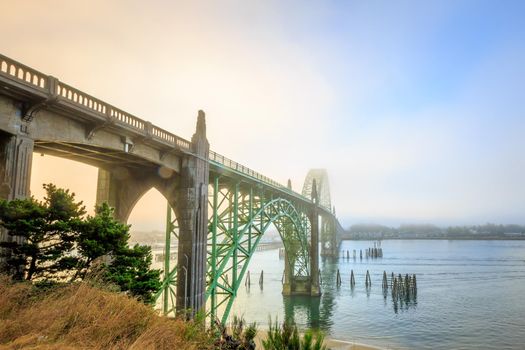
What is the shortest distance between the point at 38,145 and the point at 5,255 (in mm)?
6579

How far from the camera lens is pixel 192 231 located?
2159cm

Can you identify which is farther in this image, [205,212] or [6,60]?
[205,212]

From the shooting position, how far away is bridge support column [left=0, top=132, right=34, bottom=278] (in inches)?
457

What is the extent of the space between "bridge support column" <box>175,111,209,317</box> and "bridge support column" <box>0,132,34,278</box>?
10203 millimetres

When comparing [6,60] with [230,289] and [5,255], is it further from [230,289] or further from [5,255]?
[230,289]

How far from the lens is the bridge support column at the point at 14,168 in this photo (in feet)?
38.1

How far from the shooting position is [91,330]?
25.8 ft

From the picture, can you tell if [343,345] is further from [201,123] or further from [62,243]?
[62,243]

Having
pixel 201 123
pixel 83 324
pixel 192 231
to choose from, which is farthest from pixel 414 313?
pixel 83 324

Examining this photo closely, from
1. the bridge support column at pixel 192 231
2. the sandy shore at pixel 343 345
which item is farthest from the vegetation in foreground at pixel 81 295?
the sandy shore at pixel 343 345

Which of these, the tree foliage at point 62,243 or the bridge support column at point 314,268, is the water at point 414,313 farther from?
the tree foliage at point 62,243

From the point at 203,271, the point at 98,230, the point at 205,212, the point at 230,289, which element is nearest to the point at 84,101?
the point at 98,230

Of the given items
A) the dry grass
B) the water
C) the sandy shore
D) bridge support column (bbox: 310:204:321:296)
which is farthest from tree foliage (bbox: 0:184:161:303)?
bridge support column (bbox: 310:204:321:296)

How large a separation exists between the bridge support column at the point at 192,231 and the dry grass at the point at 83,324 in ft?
37.2
